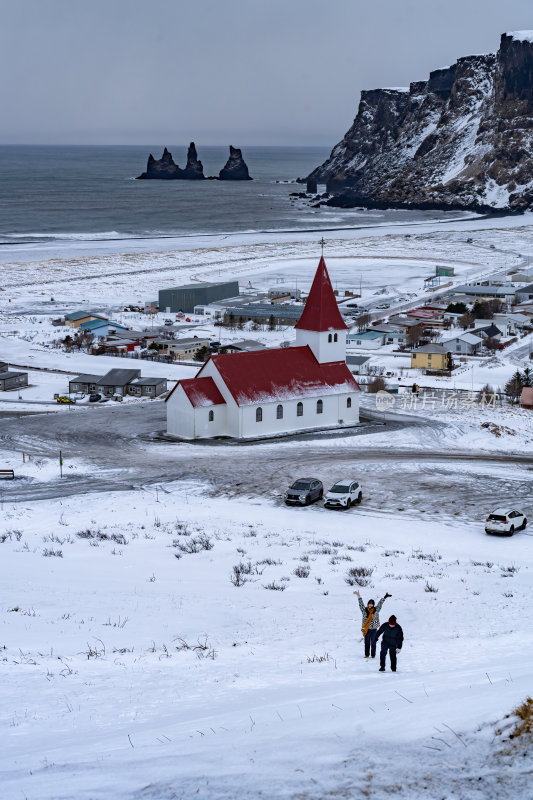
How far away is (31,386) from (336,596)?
41.4 m

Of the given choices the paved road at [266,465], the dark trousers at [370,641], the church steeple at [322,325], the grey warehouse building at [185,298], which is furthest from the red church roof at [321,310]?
the grey warehouse building at [185,298]

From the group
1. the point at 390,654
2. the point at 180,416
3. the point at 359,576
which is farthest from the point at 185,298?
the point at 390,654

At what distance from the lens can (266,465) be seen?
36.9 m

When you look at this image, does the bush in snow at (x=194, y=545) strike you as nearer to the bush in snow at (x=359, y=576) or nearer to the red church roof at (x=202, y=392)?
the bush in snow at (x=359, y=576)

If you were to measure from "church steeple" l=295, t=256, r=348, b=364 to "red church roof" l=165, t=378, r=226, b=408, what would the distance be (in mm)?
5909

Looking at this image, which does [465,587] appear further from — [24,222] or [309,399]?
[24,222]

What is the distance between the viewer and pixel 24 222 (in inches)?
7131

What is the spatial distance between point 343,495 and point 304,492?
134 cm

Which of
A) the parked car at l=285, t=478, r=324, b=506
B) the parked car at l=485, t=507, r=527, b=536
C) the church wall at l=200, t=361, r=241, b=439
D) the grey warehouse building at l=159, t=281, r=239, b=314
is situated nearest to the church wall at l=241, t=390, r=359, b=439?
the church wall at l=200, t=361, r=241, b=439

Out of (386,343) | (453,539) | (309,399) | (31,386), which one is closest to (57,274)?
(386,343)

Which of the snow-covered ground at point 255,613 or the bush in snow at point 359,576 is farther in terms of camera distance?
the bush in snow at point 359,576

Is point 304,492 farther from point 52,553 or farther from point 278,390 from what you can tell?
point 278,390

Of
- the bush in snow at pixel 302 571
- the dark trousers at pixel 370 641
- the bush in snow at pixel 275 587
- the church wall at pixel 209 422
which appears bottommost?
the church wall at pixel 209 422

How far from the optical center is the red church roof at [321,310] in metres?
45.5
